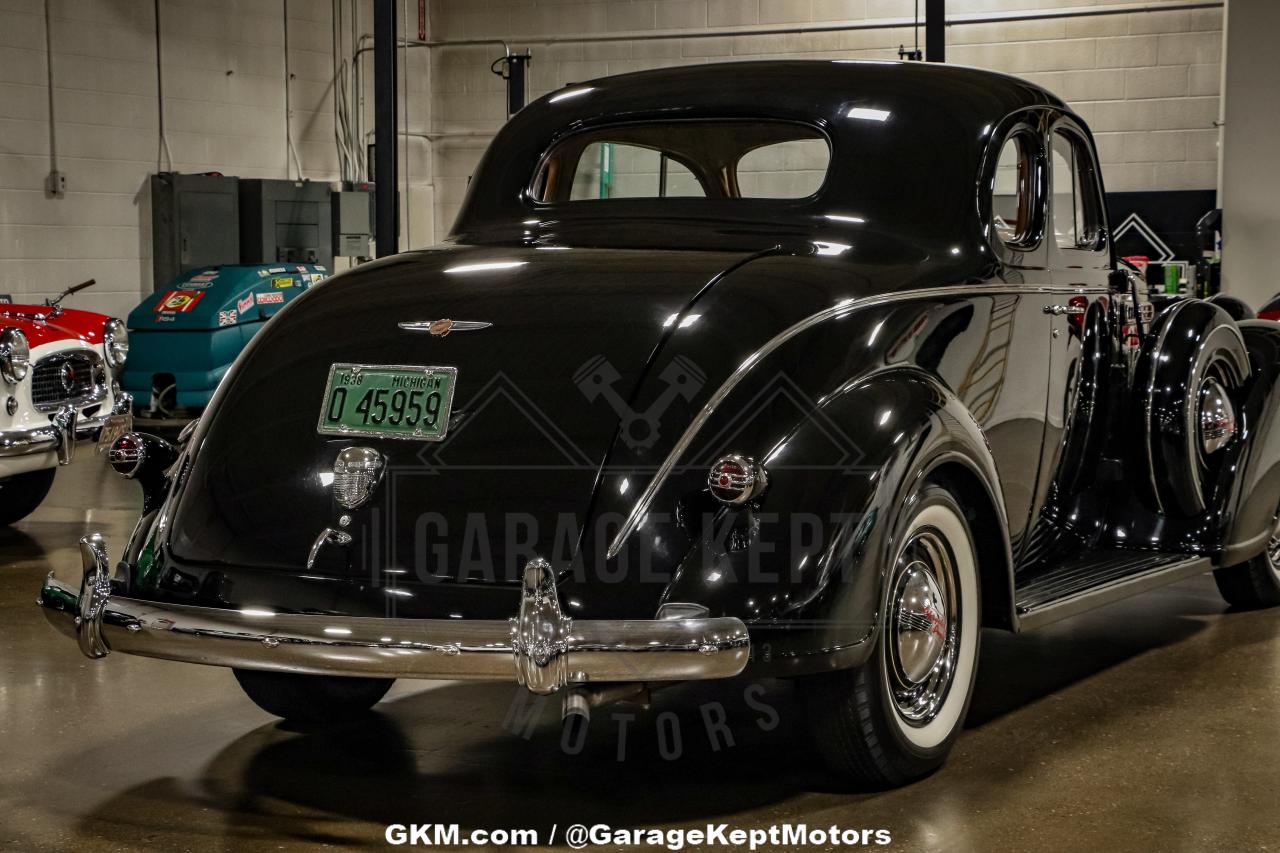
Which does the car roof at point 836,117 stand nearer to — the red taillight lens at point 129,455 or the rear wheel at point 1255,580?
the red taillight lens at point 129,455

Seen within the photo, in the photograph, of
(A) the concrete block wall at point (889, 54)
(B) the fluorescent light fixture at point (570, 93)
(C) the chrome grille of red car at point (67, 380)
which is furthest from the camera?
(A) the concrete block wall at point (889, 54)

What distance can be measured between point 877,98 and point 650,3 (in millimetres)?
11970

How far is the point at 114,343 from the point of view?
750 cm

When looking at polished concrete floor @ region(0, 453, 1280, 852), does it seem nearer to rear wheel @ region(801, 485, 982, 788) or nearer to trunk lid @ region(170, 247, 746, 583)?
rear wheel @ region(801, 485, 982, 788)

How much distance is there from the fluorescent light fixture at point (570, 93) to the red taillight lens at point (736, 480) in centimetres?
179

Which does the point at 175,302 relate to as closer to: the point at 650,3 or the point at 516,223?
the point at 650,3

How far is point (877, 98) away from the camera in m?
4.11

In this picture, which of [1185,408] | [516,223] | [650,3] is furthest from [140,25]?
[1185,408]

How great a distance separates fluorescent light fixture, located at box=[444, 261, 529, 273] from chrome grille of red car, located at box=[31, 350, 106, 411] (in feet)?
12.6

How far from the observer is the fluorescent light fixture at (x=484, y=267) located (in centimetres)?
370

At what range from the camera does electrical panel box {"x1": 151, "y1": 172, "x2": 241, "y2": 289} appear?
1312cm

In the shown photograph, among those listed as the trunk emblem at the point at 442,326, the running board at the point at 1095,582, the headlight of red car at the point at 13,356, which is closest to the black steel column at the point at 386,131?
→ the headlight of red car at the point at 13,356

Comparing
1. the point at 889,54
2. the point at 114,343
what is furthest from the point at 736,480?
the point at 889,54

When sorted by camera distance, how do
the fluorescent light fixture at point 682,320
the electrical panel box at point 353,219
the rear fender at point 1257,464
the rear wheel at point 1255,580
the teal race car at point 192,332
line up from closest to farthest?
the fluorescent light fixture at point 682,320 < the rear fender at point 1257,464 < the rear wheel at point 1255,580 < the teal race car at point 192,332 < the electrical panel box at point 353,219
